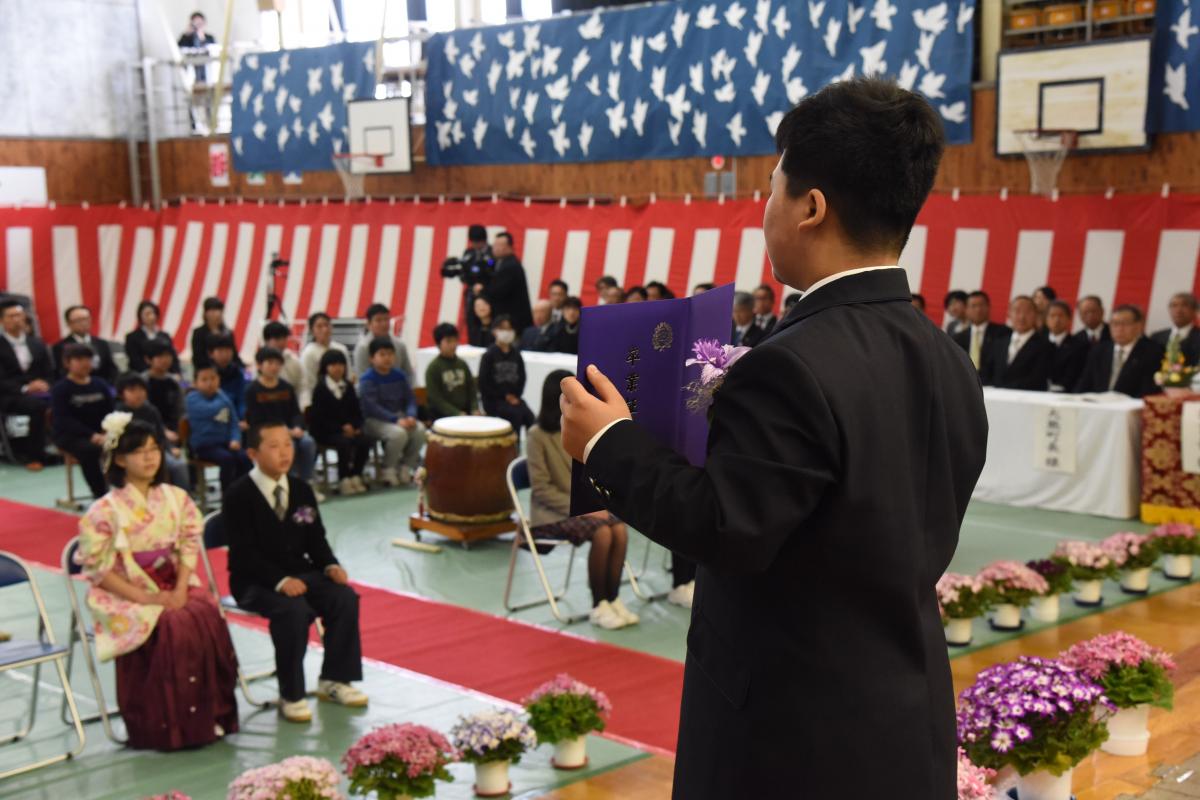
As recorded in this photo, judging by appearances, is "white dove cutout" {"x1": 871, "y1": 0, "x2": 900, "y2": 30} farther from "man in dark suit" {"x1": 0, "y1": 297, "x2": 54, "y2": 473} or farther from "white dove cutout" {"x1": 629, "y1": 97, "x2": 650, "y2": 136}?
"man in dark suit" {"x1": 0, "y1": 297, "x2": 54, "y2": 473}

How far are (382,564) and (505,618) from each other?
1418 mm

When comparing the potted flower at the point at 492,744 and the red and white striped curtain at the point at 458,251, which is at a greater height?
the red and white striped curtain at the point at 458,251

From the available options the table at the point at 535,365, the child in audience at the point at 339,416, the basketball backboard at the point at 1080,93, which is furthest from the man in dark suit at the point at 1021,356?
the child in audience at the point at 339,416

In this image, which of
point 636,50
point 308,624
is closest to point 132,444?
point 308,624

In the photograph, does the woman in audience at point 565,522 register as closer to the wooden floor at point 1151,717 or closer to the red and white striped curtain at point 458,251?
the wooden floor at point 1151,717

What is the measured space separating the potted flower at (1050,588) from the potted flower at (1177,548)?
2.94ft

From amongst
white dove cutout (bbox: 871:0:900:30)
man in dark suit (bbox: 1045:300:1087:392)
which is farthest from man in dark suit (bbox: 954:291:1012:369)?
white dove cutout (bbox: 871:0:900:30)

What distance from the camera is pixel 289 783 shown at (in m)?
3.80

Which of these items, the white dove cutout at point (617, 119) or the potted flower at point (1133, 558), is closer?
the potted flower at point (1133, 558)

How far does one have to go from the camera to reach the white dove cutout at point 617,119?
14.4 m

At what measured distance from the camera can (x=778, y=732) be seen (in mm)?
1754

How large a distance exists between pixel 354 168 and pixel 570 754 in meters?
12.8

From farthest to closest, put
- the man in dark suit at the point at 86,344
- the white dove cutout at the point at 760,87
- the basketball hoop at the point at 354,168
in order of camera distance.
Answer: the basketball hoop at the point at 354,168
the white dove cutout at the point at 760,87
the man in dark suit at the point at 86,344

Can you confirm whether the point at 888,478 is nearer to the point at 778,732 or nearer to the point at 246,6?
the point at 778,732
